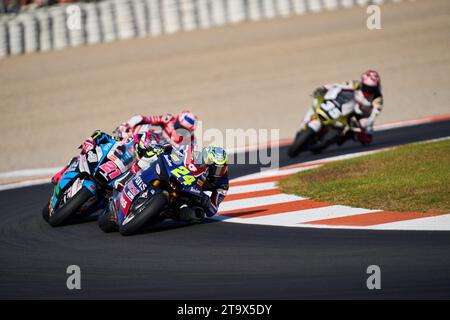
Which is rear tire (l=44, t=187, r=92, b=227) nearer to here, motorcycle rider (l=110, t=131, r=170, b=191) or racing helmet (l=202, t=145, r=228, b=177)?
motorcycle rider (l=110, t=131, r=170, b=191)

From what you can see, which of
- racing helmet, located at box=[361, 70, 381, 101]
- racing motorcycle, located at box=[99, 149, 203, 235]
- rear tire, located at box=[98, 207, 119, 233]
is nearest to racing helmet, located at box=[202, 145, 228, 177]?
racing motorcycle, located at box=[99, 149, 203, 235]

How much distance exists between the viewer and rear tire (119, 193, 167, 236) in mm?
8641

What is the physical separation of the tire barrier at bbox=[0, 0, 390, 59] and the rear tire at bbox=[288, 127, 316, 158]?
10740 millimetres

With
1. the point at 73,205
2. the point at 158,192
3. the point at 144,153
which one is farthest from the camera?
the point at 73,205

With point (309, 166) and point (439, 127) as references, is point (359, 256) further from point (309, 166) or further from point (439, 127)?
point (439, 127)

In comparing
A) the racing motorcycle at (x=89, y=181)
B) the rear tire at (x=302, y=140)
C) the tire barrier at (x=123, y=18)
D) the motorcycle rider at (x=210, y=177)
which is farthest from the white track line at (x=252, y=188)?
the tire barrier at (x=123, y=18)

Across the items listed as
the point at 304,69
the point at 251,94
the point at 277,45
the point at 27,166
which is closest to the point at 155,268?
the point at 27,166

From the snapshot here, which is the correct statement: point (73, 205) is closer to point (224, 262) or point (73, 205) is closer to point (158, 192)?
point (158, 192)

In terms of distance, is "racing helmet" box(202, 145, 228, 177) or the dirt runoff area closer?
"racing helmet" box(202, 145, 228, 177)

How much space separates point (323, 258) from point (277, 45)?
16.4 metres

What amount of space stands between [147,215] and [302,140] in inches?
241

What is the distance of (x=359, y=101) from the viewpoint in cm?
1497

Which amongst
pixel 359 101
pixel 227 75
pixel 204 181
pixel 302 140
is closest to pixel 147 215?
pixel 204 181

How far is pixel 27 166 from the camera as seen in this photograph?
1619 cm
